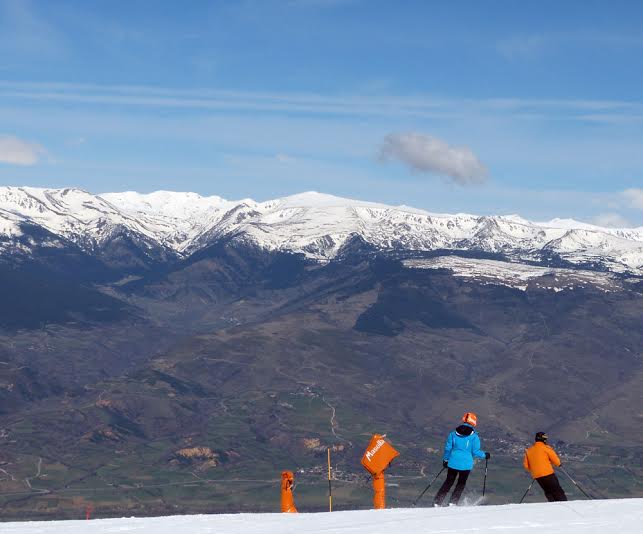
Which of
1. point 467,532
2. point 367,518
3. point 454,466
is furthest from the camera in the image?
point 454,466

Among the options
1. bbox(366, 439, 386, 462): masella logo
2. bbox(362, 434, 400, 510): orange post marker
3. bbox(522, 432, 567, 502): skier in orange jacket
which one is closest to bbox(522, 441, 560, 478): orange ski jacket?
bbox(522, 432, 567, 502): skier in orange jacket

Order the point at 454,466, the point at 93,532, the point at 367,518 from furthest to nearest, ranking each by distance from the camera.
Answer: the point at 454,466
the point at 367,518
the point at 93,532

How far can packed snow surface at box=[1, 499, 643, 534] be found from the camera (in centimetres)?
4713

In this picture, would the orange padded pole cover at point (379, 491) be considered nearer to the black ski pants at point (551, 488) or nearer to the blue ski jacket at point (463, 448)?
the blue ski jacket at point (463, 448)

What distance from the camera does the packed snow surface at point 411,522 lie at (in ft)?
155

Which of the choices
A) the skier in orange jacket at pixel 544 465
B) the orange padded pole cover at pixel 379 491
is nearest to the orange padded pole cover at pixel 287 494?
the orange padded pole cover at pixel 379 491

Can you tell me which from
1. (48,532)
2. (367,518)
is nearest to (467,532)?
(367,518)

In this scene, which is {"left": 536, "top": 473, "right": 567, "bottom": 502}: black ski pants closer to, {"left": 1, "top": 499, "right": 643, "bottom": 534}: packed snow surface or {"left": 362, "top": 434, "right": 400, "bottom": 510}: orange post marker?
{"left": 1, "top": 499, "right": 643, "bottom": 534}: packed snow surface

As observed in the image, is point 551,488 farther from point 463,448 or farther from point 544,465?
point 463,448

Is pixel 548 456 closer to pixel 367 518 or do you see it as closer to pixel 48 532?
pixel 367 518

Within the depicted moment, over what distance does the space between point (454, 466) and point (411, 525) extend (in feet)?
31.6

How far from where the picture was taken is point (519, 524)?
156ft

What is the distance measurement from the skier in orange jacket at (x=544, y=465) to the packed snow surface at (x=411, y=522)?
148 cm

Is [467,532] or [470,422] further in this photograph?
[470,422]
